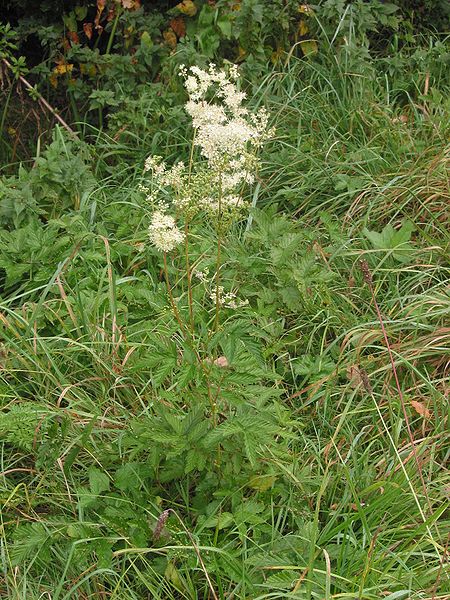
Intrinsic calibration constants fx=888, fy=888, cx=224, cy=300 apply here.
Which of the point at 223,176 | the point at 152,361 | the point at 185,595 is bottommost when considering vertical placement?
the point at 185,595

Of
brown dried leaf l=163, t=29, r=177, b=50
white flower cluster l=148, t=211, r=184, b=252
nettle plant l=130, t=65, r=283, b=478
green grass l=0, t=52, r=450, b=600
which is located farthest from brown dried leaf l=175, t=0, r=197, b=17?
white flower cluster l=148, t=211, r=184, b=252

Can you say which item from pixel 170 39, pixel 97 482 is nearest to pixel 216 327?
pixel 97 482

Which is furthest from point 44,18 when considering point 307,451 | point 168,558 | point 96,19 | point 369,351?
point 168,558

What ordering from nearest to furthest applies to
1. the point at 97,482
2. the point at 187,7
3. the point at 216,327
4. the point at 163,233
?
1. the point at 163,233
2. the point at 216,327
3. the point at 97,482
4. the point at 187,7

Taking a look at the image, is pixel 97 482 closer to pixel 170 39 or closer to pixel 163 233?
pixel 163 233

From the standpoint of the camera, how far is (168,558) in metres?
2.26

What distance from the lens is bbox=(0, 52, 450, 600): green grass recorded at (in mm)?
2270

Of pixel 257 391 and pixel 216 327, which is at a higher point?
pixel 216 327

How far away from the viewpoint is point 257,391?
7.72ft

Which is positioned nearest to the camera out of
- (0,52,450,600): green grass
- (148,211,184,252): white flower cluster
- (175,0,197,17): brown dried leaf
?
(148,211,184,252): white flower cluster

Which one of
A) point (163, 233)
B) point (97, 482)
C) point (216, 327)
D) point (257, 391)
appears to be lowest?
point (97, 482)

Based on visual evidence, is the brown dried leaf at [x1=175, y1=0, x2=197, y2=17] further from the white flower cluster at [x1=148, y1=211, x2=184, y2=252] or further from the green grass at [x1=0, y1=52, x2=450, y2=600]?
the white flower cluster at [x1=148, y1=211, x2=184, y2=252]

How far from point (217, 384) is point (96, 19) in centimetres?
305

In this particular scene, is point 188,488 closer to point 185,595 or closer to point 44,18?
point 185,595
